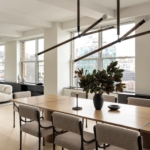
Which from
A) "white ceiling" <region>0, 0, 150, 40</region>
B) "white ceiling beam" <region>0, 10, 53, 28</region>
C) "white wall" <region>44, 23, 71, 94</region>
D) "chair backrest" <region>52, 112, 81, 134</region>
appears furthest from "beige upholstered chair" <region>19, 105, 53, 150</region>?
"white wall" <region>44, 23, 71, 94</region>

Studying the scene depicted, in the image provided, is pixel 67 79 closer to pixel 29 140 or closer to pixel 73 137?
pixel 29 140

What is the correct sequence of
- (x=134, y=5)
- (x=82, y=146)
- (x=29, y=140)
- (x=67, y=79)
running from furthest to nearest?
(x=67, y=79), (x=134, y=5), (x=29, y=140), (x=82, y=146)

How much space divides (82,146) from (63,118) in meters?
0.40

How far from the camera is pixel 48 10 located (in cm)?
482

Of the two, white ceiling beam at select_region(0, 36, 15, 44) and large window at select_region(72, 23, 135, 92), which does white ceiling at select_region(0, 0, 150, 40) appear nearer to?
large window at select_region(72, 23, 135, 92)

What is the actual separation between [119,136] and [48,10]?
3949 mm

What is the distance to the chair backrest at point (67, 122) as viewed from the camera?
2.15 meters

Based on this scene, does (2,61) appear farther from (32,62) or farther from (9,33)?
(9,33)

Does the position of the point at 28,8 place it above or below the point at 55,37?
above

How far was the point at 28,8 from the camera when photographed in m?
4.59

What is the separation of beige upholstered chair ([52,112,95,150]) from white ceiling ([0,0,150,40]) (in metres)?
2.31

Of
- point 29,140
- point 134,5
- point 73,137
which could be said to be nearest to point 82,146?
point 73,137

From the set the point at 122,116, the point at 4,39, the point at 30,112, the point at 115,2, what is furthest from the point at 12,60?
the point at 122,116

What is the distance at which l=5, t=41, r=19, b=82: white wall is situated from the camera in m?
8.45
